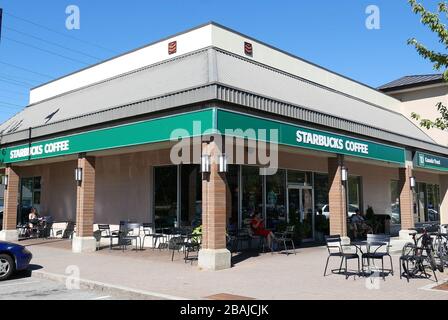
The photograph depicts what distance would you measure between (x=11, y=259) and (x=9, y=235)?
374 inches

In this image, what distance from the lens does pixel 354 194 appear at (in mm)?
23062

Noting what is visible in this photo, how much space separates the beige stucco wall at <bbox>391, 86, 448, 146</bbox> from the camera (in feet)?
Answer: 83.6

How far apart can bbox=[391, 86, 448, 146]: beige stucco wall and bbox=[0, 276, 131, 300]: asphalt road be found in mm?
21246

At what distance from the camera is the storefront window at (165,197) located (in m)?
16.7

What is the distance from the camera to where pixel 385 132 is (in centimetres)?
1894

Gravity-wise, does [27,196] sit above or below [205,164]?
below

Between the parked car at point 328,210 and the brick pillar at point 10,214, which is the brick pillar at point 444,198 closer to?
the parked car at point 328,210

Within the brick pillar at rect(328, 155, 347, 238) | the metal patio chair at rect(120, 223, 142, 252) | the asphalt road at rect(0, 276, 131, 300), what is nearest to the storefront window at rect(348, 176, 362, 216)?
the brick pillar at rect(328, 155, 347, 238)

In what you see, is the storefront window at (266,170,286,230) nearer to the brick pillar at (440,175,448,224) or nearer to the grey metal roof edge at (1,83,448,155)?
the grey metal roof edge at (1,83,448,155)

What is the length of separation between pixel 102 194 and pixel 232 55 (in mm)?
7921

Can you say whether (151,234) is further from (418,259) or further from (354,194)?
(354,194)

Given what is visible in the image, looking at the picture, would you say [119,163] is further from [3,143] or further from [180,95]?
[180,95]

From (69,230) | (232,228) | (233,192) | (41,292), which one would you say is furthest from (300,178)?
(41,292)
